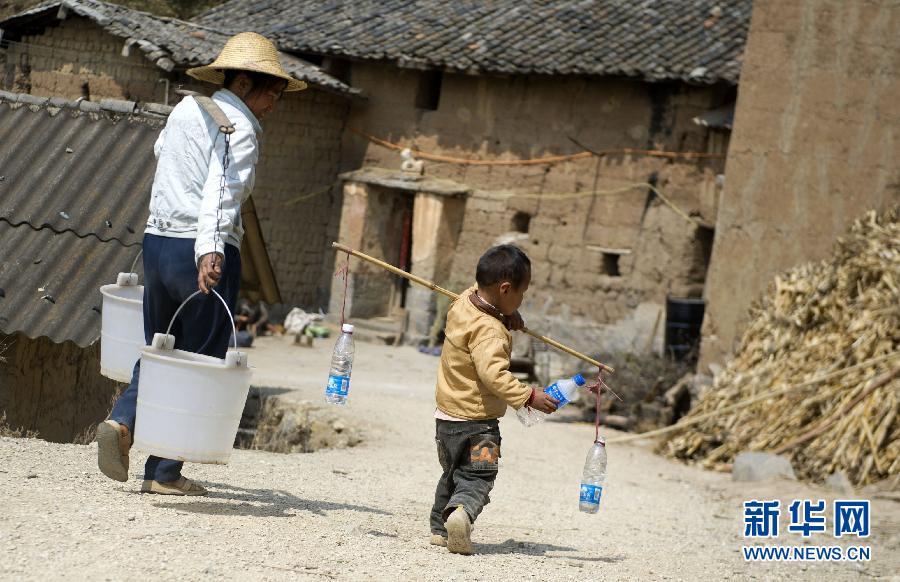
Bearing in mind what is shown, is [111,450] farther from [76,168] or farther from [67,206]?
[76,168]

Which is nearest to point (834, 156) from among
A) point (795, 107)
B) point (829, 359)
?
point (795, 107)

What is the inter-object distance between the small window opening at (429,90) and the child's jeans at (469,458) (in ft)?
44.1

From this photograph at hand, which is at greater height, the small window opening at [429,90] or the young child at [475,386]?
the small window opening at [429,90]

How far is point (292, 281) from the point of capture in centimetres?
1920

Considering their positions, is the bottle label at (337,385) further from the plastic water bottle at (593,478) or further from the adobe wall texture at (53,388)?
the adobe wall texture at (53,388)

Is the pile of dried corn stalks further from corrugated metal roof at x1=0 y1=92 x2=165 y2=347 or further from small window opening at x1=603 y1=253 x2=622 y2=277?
corrugated metal roof at x1=0 y1=92 x2=165 y2=347

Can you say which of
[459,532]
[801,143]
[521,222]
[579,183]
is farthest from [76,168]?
[521,222]

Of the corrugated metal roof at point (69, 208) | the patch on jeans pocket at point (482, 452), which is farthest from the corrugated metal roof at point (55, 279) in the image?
the patch on jeans pocket at point (482, 452)

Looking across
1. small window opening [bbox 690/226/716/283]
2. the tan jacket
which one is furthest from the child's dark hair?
small window opening [bbox 690/226/716/283]

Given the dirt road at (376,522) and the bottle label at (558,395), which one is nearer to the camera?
the dirt road at (376,522)

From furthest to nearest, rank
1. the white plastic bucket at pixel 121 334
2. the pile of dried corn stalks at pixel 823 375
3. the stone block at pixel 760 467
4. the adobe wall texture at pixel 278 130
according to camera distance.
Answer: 1. the adobe wall texture at pixel 278 130
2. the stone block at pixel 760 467
3. the pile of dried corn stalks at pixel 823 375
4. the white plastic bucket at pixel 121 334

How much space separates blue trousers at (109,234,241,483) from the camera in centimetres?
550

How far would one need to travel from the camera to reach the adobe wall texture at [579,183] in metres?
16.3

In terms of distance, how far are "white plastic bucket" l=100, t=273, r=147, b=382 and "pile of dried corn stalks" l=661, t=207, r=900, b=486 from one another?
5667mm
